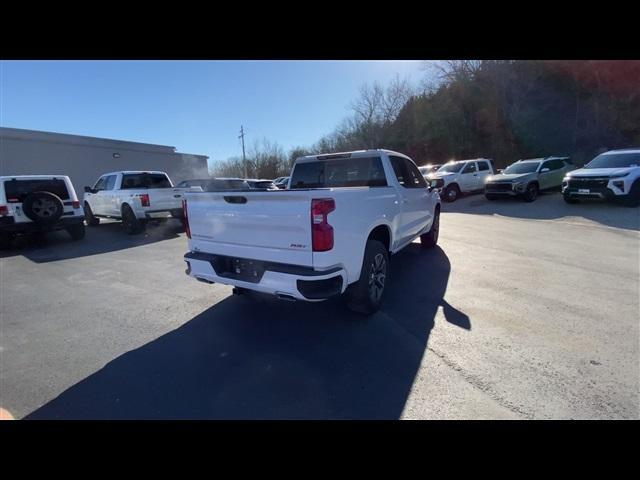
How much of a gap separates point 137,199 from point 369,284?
883 cm

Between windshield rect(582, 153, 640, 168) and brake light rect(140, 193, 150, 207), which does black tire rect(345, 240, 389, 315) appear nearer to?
brake light rect(140, 193, 150, 207)

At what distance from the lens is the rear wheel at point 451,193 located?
1517 centimetres

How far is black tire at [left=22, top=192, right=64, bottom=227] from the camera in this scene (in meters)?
7.75

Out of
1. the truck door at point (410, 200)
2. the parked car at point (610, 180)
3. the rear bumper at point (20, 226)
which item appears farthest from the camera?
the parked car at point (610, 180)

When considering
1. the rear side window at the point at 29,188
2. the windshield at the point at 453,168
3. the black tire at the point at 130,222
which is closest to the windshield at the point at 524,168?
the windshield at the point at 453,168

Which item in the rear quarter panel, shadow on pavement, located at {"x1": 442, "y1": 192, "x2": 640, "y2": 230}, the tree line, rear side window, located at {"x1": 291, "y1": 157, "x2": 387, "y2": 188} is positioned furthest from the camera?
the tree line

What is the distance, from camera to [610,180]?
9.93m

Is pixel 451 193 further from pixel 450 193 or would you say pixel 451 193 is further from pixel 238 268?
pixel 238 268

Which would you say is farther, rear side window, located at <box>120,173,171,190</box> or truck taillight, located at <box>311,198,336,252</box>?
rear side window, located at <box>120,173,171,190</box>

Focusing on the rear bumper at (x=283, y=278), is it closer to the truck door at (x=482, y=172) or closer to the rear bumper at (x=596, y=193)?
the rear bumper at (x=596, y=193)

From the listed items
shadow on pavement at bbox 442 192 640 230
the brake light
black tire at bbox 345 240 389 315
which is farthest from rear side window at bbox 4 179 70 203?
shadow on pavement at bbox 442 192 640 230

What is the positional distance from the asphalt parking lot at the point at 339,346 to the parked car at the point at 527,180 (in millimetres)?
7733

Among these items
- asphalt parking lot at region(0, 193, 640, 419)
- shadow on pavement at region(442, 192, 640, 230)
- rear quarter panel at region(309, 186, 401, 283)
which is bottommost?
asphalt parking lot at region(0, 193, 640, 419)
